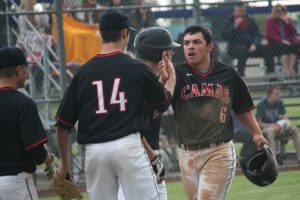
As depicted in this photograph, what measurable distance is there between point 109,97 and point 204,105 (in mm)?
1865

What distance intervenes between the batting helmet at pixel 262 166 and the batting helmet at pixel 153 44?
1.67 meters

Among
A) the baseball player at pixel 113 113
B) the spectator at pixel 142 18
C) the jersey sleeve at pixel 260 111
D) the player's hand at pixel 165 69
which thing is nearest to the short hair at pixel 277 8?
the jersey sleeve at pixel 260 111

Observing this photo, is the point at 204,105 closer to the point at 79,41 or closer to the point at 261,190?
the point at 261,190

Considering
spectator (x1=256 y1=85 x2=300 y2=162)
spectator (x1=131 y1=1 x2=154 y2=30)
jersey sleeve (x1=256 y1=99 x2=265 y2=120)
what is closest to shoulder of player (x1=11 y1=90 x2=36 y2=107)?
spectator (x1=131 y1=1 x2=154 y2=30)

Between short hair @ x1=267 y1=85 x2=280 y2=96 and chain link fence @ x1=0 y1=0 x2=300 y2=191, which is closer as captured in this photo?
chain link fence @ x1=0 y1=0 x2=300 y2=191

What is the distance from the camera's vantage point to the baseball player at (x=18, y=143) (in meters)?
5.45

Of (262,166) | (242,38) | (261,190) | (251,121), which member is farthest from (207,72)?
(242,38)

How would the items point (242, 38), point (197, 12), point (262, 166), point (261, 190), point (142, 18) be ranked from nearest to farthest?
point (262, 166) → point (261, 190) → point (197, 12) → point (142, 18) → point (242, 38)

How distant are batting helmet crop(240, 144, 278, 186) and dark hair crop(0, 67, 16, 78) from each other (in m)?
2.72

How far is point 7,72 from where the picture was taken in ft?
18.7

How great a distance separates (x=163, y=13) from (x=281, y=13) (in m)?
2.14

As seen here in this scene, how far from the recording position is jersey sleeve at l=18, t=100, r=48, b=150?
543 centimetres

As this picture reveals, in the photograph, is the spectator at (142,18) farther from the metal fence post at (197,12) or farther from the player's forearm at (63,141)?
the player's forearm at (63,141)

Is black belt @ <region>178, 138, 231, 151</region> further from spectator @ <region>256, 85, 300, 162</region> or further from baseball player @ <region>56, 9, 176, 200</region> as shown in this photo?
spectator @ <region>256, 85, 300, 162</region>
